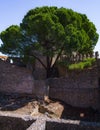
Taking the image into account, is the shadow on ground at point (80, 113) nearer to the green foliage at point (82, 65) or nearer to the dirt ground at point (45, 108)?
the dirt ground at point (45, 108)

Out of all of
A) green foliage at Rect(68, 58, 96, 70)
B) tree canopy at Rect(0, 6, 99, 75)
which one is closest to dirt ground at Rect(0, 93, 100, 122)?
green foliage at Rect(68, 58, 96, 70)

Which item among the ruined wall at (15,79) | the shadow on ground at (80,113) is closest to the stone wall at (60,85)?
the ruined wall at (15,79)

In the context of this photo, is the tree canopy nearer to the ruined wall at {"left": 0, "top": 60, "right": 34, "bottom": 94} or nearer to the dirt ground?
the ruined wall at {"left": 0, "top": 60, "right": 34, "bottom": 94}

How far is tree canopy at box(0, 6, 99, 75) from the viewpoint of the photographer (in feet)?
67.6

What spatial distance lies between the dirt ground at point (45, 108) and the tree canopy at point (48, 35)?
147 inches

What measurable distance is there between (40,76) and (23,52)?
109 inches

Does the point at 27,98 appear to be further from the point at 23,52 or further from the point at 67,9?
the point at 67,9

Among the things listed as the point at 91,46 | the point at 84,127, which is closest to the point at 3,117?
the point at 84,127

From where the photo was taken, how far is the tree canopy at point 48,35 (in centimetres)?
2059

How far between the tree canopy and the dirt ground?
374 centimetres

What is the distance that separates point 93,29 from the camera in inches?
975

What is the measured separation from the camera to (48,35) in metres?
20.9

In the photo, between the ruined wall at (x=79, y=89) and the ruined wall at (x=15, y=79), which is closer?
the ruined wall at (x=79, y=89)

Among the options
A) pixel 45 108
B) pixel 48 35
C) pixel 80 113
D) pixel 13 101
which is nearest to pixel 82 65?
pixel 48 35
